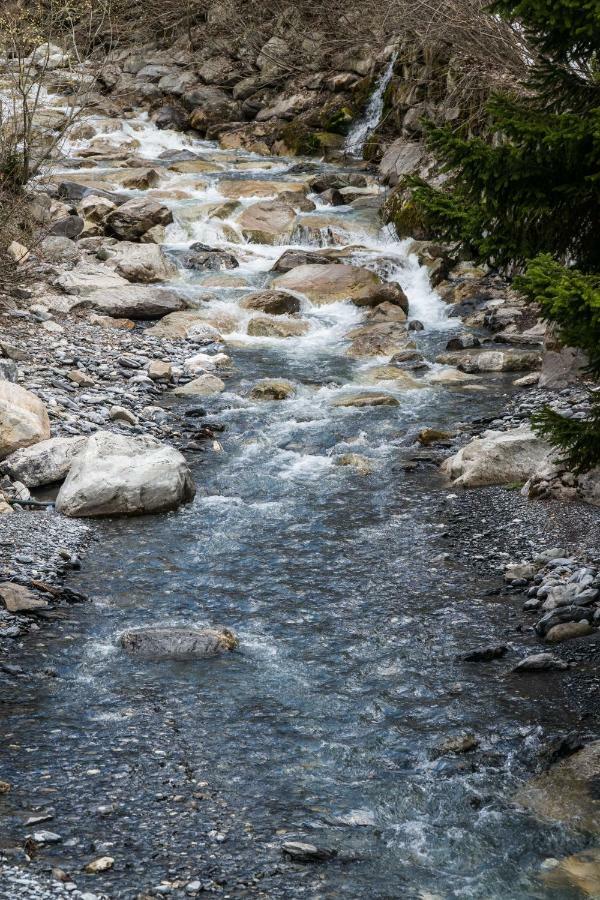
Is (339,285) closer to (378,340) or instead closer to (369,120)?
(378,340)

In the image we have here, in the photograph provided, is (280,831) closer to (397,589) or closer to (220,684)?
(220,684)

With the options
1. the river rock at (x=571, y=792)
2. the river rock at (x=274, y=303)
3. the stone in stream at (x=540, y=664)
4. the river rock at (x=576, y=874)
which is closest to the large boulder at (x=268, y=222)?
the river rock at (x=274, y=303)

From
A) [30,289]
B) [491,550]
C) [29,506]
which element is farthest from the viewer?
[30,289]

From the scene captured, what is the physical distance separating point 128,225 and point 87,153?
342 inches

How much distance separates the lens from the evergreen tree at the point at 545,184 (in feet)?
15.9

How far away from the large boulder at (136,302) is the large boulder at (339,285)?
2.29m

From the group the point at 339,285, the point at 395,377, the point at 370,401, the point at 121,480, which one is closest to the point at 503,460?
the point at 370,401

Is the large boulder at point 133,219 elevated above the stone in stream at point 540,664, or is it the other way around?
the stone in stream at point 540,664

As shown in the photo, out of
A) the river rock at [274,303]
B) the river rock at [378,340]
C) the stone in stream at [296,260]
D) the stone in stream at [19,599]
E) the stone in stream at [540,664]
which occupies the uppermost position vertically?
the stone in stream at [540,664]

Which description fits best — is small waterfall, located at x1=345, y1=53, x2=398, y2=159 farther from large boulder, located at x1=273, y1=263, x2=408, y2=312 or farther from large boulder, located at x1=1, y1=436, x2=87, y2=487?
large boulder, located at x1=1, y1=436, x2=87, y2=487

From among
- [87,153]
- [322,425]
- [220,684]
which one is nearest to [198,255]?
[322,425]

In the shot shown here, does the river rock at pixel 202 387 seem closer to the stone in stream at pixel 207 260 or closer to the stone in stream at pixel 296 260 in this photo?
the stone in stream at pixel 296 260

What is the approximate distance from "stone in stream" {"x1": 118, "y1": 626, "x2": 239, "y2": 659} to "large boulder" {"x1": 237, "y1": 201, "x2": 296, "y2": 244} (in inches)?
602

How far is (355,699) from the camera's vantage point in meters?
6.22
